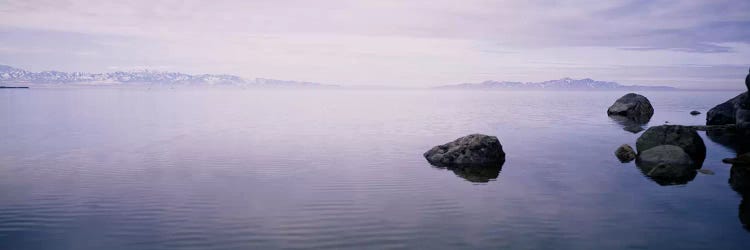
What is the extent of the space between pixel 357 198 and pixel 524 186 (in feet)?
27.7

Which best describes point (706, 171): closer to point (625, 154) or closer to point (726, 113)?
point (625, 154)

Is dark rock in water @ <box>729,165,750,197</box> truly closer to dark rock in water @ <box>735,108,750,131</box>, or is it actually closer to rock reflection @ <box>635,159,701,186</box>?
rock reflection @ <box>635,159,701,186</box>

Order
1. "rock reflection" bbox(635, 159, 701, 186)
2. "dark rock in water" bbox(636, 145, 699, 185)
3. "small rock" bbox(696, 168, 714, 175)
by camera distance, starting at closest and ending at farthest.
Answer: "rock reflection" bbox(635, 159, 701, 186)
"dark rock in water" bbox(636, 145, 699, 185)
"small rock" bbox(696, 168, 714, 175)

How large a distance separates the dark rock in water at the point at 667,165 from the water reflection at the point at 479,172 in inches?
311

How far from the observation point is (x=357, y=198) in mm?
20438

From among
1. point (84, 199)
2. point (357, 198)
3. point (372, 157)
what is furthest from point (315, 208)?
point (372, 157)

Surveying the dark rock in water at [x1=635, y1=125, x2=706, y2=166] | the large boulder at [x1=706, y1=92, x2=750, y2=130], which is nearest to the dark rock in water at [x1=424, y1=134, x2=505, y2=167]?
the dark rock in water at [x1=635, y1=125, x2=706, y2=166]

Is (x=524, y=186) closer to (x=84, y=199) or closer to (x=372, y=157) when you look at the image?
(x=372, y=157)

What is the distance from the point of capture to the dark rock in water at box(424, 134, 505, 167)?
2808 centimetres

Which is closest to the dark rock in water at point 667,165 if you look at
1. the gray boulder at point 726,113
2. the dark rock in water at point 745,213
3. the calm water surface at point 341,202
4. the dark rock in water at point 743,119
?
the calm water surface at point 341,202

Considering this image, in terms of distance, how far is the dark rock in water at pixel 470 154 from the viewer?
1105 inches

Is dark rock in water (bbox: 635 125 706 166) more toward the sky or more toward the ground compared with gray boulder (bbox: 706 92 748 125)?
more toward the ground

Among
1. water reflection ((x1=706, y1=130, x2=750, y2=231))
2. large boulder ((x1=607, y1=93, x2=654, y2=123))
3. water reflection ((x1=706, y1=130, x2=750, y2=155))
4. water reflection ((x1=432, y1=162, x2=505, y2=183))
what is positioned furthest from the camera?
large boulder ((x1=607, y1=93, x2=654, y2=123))

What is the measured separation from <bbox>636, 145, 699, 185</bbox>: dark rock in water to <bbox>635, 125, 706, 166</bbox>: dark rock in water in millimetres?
1793
